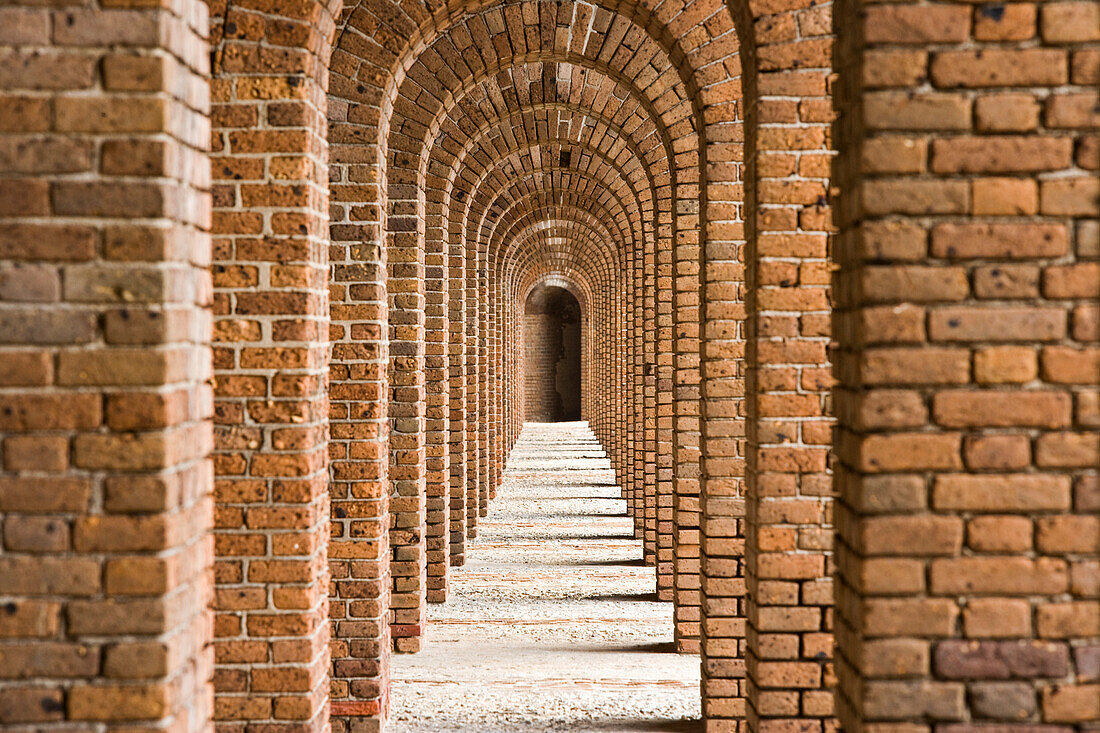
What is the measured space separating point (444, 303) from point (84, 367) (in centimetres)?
592

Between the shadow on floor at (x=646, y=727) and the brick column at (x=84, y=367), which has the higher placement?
the brick column at (x=84, y=367)

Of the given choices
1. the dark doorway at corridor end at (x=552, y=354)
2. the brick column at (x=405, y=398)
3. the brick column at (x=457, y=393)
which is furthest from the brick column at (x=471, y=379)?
the dark doorway at corridor end at (x=552, y=354)

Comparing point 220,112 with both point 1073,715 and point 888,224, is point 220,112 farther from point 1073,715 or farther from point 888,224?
point 1073,715

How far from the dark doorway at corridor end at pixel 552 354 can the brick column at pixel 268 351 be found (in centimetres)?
3244

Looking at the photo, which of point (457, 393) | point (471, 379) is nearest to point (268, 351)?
point (457, 393)

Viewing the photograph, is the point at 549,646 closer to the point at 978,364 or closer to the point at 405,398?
the point at 405,398

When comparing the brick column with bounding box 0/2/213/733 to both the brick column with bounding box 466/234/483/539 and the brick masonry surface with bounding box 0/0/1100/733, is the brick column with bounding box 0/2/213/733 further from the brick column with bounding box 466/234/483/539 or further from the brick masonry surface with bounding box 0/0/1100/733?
the brick column with bounding box 466/234/483/539

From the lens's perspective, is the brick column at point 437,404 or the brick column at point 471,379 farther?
the brick column at point 471,379

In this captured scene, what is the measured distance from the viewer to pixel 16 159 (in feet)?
7.00

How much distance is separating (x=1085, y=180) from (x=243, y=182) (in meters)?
2.64

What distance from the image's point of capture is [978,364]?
2.14 meters

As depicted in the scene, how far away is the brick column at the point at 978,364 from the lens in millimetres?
2131

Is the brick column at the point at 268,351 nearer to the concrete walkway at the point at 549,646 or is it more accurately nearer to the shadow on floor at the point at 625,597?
the concrete walkway at the point at 549,646

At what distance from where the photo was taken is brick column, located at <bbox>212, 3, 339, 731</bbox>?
3658 mm
